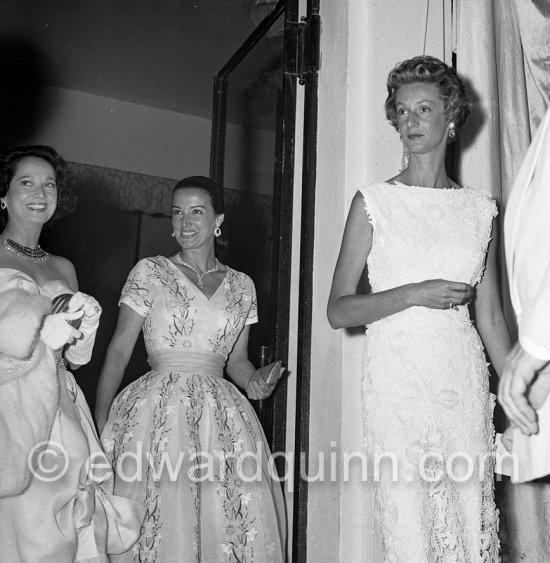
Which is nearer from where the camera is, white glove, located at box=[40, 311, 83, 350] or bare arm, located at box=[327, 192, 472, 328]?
bare arm, located at box=[327, 192, 472, 328]

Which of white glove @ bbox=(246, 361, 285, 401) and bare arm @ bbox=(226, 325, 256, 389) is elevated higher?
bare arm @ bbox=(226, 325, 256, 389)

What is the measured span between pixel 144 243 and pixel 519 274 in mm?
1595

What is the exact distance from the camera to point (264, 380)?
8.29 feet

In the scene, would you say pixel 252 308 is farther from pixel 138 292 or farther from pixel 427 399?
pixel 427 399

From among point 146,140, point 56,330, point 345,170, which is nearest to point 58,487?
point 56,330

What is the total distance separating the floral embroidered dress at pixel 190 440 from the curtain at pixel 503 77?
0.89 m

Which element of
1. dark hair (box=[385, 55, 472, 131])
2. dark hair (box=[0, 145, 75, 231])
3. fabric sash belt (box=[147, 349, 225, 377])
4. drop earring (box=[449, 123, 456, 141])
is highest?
dark hair (box=[385, 55, 472, 131])

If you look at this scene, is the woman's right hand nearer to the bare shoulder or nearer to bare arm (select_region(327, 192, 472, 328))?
bare arm (select_region(327, 192, 472, 328))

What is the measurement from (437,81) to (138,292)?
3.73ft

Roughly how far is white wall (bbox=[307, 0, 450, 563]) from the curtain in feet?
0.54

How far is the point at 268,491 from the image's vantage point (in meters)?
2.51

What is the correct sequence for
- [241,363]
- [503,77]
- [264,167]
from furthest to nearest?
[264,167] < [503,77] < [241,363]

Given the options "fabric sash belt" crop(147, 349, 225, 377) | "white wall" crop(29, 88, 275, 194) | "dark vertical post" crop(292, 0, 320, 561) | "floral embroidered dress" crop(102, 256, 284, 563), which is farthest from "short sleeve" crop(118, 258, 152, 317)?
"dark vertical post" crop(292, 0, 320, 561)

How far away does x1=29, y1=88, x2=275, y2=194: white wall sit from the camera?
104 inches
